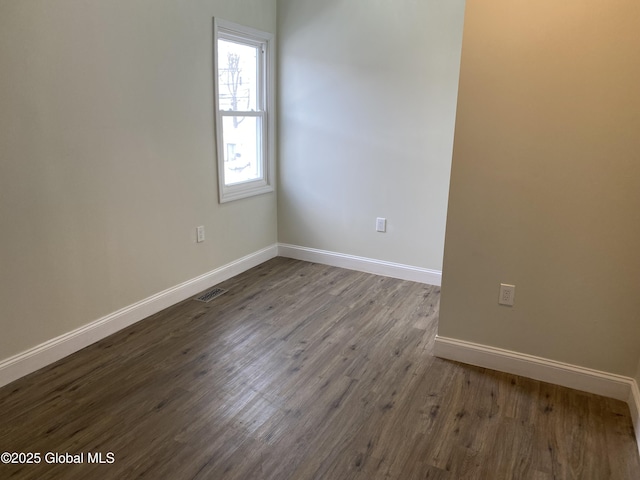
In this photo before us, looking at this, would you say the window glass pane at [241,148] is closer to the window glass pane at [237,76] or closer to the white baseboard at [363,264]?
the window glass pane at [237,76]

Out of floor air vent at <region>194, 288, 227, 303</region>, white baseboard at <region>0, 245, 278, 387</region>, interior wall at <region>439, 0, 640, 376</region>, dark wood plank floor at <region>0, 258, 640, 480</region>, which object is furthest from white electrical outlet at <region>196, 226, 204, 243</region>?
interior wall at <region>439, 0, 640, 376</region>

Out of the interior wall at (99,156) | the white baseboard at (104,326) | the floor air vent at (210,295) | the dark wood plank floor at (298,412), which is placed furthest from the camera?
the floor air vent at (210,295)

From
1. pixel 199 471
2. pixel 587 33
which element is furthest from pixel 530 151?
pixel 199 471

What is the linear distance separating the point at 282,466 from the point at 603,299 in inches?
70.7

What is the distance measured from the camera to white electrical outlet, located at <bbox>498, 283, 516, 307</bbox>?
258cm

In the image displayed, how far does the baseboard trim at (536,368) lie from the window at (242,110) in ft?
7.15

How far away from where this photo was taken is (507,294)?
102 inches

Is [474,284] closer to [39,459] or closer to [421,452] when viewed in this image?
[421,452]

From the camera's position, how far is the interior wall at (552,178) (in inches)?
87.0

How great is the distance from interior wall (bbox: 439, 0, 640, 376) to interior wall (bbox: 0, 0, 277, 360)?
1.96 meters

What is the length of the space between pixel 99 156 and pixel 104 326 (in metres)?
1.07

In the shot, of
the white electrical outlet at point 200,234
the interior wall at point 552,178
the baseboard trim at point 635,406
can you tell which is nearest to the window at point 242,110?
the white electrical outlet at point 200,234

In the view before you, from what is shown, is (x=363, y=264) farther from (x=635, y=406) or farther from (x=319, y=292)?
(x=635, y=406)

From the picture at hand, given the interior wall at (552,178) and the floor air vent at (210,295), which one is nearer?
the interior wall at (552,178)
